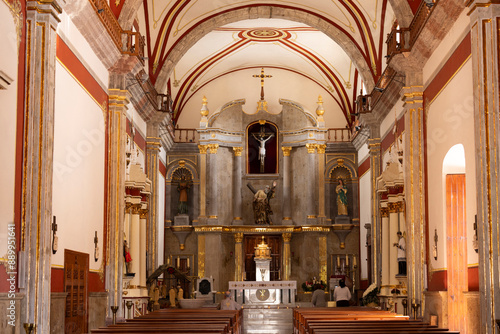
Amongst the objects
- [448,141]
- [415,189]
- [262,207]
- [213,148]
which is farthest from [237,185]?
[448,141]

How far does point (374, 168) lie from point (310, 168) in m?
5.52

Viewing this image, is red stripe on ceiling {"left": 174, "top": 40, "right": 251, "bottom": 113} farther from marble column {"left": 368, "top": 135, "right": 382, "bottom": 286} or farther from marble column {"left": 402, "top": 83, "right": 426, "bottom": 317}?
marble column {"left": 402, "top": 83, "right": 426, "bottom": 317}

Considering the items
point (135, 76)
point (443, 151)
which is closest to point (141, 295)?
point (135, 76)

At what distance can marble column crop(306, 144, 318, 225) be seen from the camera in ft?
85.1

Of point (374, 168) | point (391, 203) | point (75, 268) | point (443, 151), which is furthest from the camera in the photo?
point (374, 168)

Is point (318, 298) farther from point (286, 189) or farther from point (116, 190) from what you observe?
point (116, 190)

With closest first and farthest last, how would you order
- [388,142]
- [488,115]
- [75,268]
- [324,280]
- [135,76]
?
[488,115] < [75,268] < [135,76] < [388,142] < [324,280]

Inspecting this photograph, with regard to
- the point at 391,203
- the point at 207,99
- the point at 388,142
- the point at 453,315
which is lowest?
the point at 453,315

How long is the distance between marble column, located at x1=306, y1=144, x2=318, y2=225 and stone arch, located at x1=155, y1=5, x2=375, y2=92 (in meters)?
5.92

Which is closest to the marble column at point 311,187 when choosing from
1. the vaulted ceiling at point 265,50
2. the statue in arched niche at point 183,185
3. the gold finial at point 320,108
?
the gold finial at point 320,108

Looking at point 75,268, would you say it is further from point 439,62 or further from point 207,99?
point 207,99

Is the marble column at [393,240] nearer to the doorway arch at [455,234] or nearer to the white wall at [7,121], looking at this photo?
the doorway arch at [455,234]

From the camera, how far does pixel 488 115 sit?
984 cm

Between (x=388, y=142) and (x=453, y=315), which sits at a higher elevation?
(x=388, y=142)
